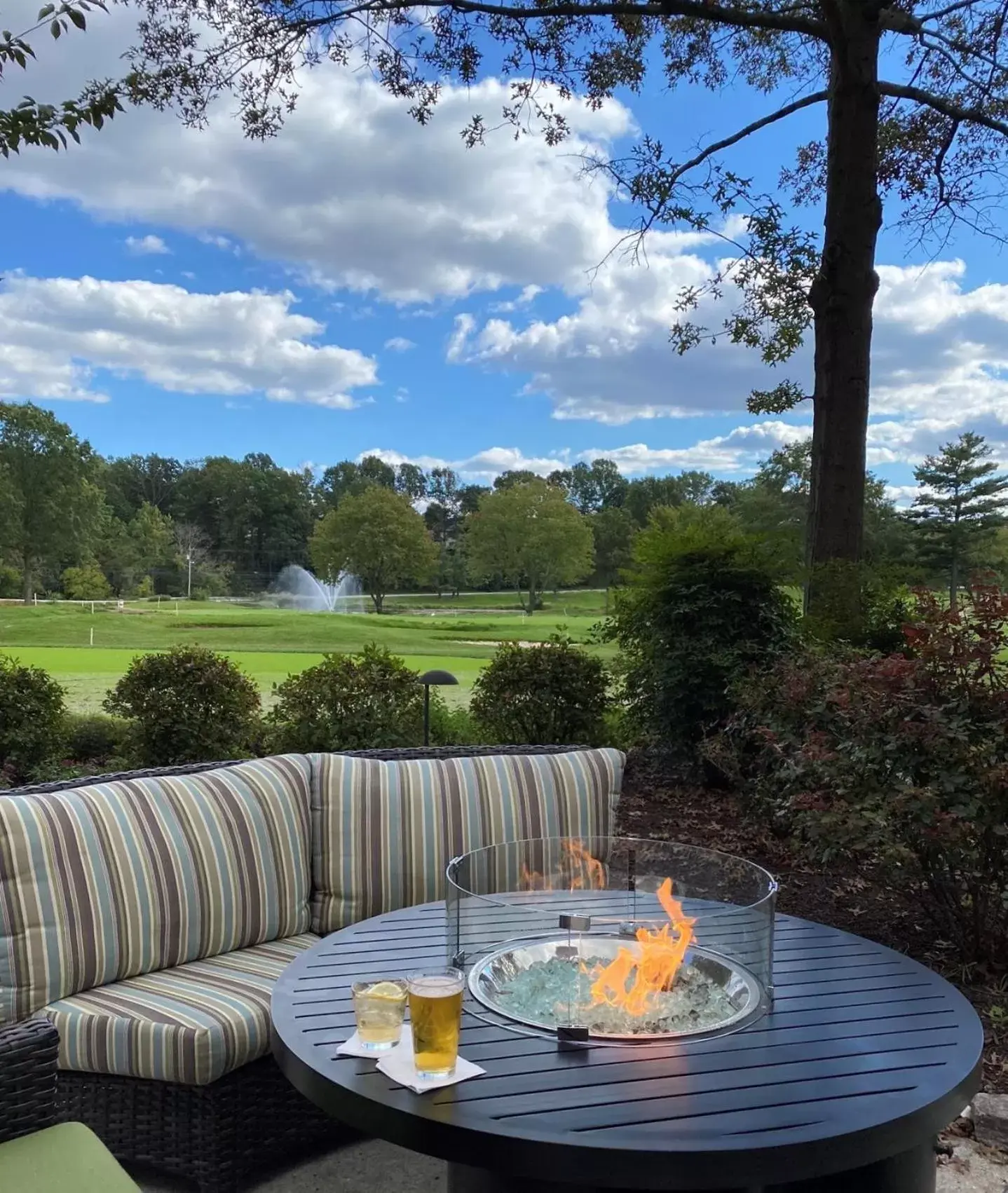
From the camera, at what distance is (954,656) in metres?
2.66

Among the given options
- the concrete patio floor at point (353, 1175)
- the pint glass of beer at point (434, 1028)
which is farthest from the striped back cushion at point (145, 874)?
the pint glass of beer at point (434, 1028)

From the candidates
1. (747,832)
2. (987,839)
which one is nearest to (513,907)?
(987,839)

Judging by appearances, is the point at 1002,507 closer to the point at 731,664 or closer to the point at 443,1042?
the point at 731,664

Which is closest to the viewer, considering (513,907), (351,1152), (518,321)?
(513,907)

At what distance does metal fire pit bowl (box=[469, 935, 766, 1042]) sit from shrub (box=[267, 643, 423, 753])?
314 centimetres

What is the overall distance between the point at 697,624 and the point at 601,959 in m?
3.49

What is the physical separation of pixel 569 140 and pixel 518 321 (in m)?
2.42

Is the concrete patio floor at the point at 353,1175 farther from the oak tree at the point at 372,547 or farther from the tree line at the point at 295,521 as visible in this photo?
the oak tree at the point at 372,547

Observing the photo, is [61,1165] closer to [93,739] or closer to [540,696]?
[540,696]

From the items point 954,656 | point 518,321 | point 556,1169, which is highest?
point 518,321

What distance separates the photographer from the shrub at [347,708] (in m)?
4.72

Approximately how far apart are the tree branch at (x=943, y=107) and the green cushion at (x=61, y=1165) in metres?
6.73

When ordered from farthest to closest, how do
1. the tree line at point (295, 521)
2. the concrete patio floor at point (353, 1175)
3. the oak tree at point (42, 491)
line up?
the tree line at point (295, 521), the oak tree at point (42, 491), the concrete patio floor at point (353, 1175)

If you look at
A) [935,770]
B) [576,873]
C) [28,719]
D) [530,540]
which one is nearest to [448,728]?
[28,719]
